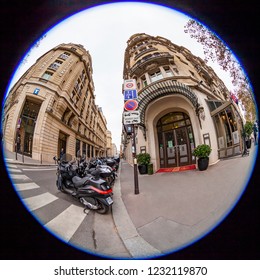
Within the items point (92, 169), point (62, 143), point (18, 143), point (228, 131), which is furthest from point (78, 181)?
point (228, 131)

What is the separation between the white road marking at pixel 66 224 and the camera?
757mm

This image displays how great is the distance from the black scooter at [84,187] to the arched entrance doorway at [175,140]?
47cm

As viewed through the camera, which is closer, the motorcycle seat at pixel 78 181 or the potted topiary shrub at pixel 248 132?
the potted topiary shrub at pixel 248 132

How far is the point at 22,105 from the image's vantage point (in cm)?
87

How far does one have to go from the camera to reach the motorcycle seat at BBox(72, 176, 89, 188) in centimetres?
89

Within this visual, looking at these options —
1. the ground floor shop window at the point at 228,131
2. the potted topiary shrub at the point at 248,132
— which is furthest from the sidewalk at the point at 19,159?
the potted topiary shrub at the point at 248,132

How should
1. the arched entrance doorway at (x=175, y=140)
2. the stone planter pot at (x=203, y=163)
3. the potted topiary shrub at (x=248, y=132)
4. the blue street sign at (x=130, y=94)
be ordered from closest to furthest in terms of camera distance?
the potted topiary shrub at (x=248, y=132) → the stone planter pot at (x=203, y=163) → the arched entrance doorway at (x=175, y=140) → the blue street sign at (x=130, y=94)

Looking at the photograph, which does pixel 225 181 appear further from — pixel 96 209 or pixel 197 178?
pixel 96 209

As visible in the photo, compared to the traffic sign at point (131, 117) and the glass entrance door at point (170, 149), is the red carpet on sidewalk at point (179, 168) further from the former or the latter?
the traffic sign at point (131, 117)

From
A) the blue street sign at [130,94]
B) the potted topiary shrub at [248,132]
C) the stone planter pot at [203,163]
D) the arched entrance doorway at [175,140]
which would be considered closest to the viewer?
the potted topiary shrub at [248,132]

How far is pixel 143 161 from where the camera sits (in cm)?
98

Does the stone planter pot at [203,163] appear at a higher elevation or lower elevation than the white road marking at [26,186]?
higher

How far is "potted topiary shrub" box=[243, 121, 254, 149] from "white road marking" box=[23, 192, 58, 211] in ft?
3.98

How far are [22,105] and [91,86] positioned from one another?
0.48 metres
